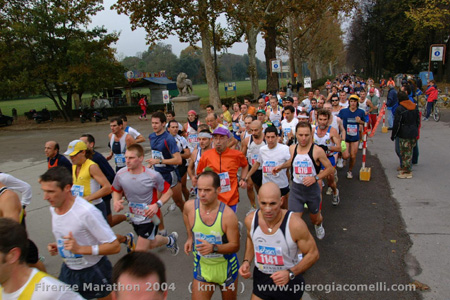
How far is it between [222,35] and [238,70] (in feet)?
348

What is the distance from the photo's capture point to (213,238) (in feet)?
10.1

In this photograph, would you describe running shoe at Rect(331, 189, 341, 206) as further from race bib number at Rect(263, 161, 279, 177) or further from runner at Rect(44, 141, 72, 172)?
runner at Rect(44, 141, 72, 172)

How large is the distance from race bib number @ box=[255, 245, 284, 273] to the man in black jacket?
6294 mm

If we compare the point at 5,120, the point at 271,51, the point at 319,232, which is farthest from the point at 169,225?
the point at 5,120

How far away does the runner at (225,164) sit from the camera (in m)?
4.59

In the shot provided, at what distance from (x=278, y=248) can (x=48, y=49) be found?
1086 inches

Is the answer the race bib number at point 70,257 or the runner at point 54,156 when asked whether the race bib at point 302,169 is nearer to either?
the race bib number at point 70,257

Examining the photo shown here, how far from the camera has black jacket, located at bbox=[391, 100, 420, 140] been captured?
25.4ft

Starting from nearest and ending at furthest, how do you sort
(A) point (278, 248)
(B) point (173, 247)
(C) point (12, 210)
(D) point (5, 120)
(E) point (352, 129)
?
Answer: (A) point (278, 248)
(C) point (12, 210)
(B) point (173, 247)
(E) point (352, 129)
(D) point (5, 120)

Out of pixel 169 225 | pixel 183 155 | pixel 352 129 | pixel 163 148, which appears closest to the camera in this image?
pixel 163 148

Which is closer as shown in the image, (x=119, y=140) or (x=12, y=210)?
(x=12, y=210)

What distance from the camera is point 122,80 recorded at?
2827cm

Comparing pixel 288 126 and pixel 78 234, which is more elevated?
pixel 288 126

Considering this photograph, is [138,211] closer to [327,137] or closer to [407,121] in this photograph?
[327,137]
